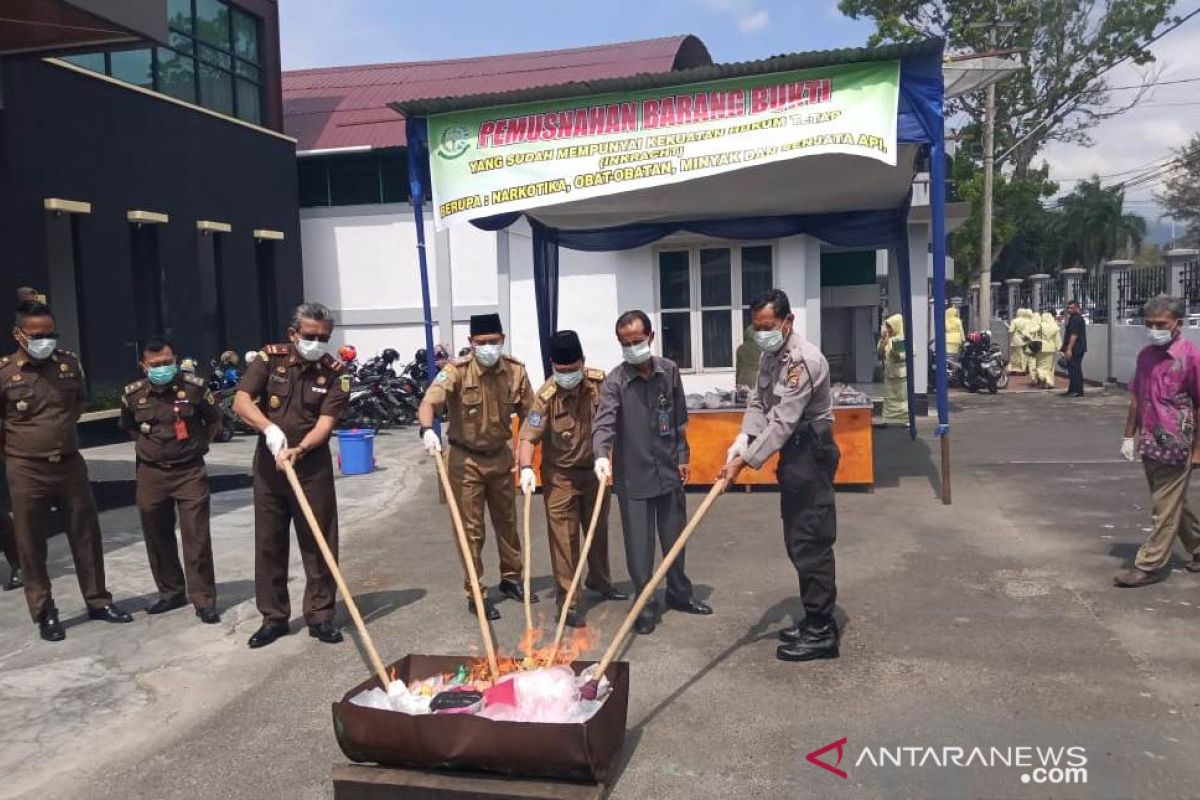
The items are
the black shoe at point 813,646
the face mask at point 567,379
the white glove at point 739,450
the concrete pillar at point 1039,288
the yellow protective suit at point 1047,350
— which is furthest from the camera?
the concrete pillar at point 1039,288

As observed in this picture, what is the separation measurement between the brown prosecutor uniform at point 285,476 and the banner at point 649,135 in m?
3.03

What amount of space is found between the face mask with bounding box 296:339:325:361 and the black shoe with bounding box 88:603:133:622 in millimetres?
1961

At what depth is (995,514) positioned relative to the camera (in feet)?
25.4

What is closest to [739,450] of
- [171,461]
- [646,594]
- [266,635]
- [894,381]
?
[646,594]

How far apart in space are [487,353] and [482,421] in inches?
15.5

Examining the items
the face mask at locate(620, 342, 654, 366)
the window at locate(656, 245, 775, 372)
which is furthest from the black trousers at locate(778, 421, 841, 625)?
the window at locate(656, 245, 775, 372)

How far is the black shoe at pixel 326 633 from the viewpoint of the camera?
17.2ft

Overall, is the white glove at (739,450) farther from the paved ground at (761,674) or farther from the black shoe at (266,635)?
the black shoe at (266,635)

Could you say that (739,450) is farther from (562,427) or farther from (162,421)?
(162,421)

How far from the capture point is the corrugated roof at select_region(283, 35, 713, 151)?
1862cm

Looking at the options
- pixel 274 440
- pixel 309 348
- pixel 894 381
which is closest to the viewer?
pixel 274 440

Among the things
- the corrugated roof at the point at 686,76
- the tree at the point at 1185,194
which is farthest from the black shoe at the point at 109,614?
the tree at the point at 1185,194

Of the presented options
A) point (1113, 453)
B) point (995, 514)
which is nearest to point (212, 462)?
point (995, 514)

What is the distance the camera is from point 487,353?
18.1ft
